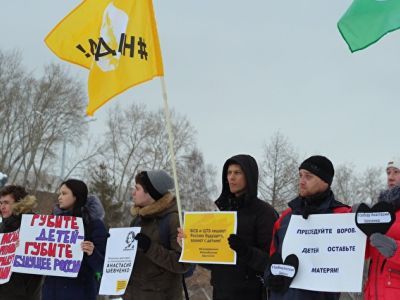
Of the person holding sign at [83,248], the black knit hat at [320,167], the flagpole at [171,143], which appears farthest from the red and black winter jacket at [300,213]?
the person holding sign at [83,248]

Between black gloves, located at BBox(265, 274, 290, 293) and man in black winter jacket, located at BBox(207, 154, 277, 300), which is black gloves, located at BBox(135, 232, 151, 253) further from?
black gloves, located at BBox(265, 274, 290, 293)

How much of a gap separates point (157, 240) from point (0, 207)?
2086mm

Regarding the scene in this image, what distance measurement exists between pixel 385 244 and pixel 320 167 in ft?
3.18

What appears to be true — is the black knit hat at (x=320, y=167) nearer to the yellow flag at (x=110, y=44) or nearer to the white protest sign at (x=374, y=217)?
the white protest sign at (x=374, y=217)

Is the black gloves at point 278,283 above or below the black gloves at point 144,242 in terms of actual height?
below

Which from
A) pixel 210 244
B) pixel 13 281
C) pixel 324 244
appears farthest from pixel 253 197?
→ pixel 13 281

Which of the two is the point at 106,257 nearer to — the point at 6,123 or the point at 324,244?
the point at 324,244

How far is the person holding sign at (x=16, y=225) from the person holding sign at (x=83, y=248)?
0.30 meters

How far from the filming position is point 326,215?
4188mm

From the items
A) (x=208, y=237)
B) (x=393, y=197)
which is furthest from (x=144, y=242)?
(x=393, y=197)

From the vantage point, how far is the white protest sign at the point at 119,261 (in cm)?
539

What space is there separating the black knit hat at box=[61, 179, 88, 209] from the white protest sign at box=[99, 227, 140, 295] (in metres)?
0.57

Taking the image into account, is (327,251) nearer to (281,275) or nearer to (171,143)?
(281,275)

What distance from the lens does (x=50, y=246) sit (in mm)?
6020
